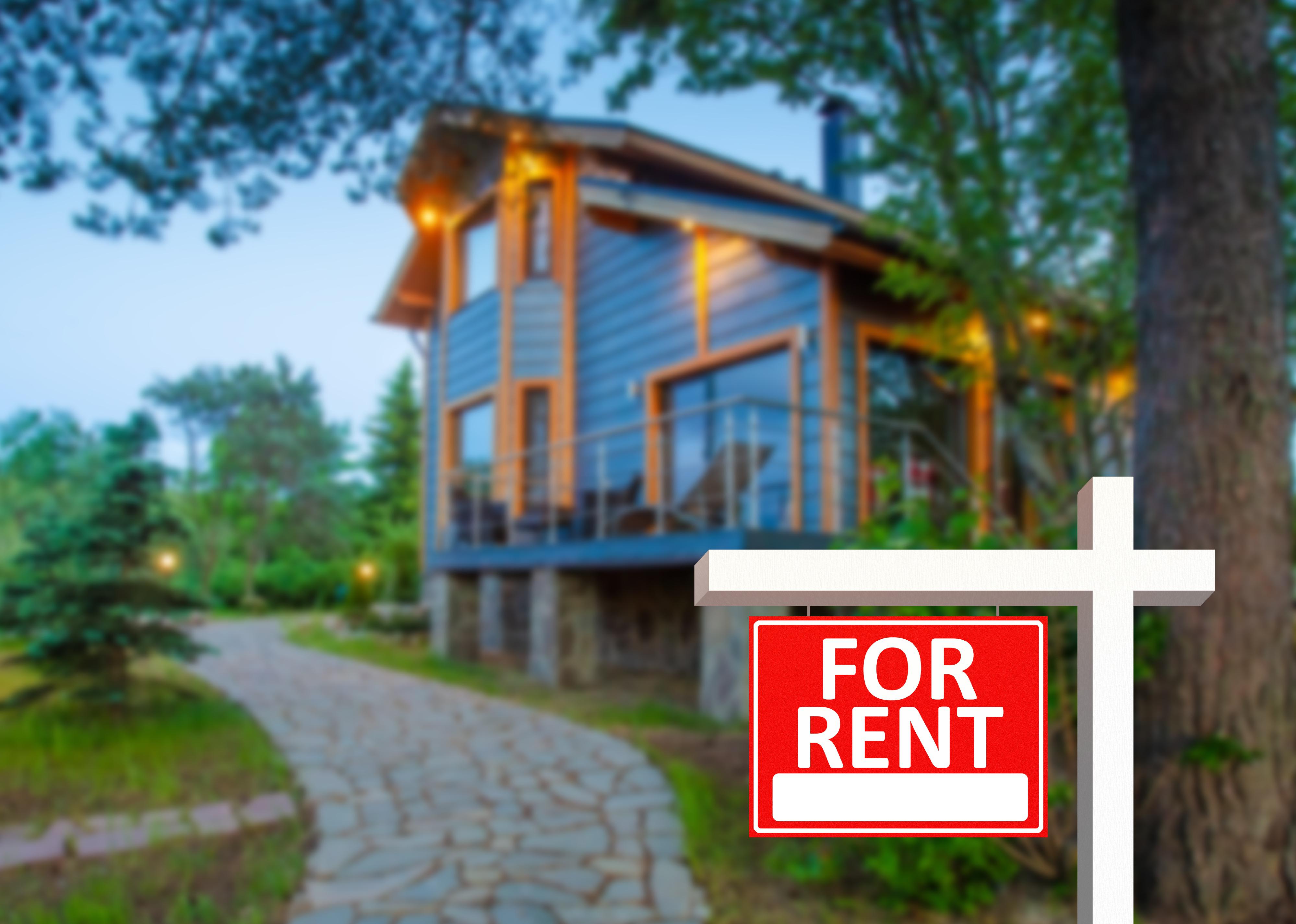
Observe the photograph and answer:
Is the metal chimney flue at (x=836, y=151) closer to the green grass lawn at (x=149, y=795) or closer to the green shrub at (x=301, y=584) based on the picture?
the green grass lawn at (x=149, y=795)

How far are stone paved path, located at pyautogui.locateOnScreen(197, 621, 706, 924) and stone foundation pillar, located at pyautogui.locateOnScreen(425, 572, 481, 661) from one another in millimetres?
2667

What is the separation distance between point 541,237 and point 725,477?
220 inches

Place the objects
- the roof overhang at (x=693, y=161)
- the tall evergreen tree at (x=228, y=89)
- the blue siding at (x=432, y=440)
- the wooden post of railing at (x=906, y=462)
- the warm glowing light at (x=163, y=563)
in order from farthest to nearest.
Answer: the blue siding at (x=432, y=440) < the roof overhang at (x=693, y=161) < the wooden post of railing at (x=906, y=462) < the warm glowing light at (x=163, y=563) < the tall evergreen tree at (x=228, y=89)

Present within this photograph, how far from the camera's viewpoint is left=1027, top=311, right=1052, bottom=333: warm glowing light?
708 centimetres

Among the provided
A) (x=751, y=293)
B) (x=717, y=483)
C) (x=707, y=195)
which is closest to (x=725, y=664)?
(x=717, y=483)

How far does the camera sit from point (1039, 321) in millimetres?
7953

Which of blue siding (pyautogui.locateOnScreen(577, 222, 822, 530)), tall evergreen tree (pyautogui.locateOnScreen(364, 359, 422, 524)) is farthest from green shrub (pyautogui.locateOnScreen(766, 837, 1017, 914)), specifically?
tall evergreen tree (pyautogui.locateOnScreen(364, 359, 422, 524))

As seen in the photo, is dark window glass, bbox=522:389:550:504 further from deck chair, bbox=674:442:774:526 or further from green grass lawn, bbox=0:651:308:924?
green grass lawn, bbox=0:651:308:924

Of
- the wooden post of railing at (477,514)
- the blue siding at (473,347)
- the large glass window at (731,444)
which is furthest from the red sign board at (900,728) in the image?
the blue siding at (473,347)

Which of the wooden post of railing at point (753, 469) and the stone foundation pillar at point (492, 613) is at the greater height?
the wooden post of railing at point (753, 469)

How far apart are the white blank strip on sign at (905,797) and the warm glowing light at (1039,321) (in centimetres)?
641

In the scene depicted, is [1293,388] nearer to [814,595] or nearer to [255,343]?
[814,595]

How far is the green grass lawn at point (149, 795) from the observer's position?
2.94 m

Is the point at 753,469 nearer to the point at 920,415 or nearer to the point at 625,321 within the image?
the point at 920,415
